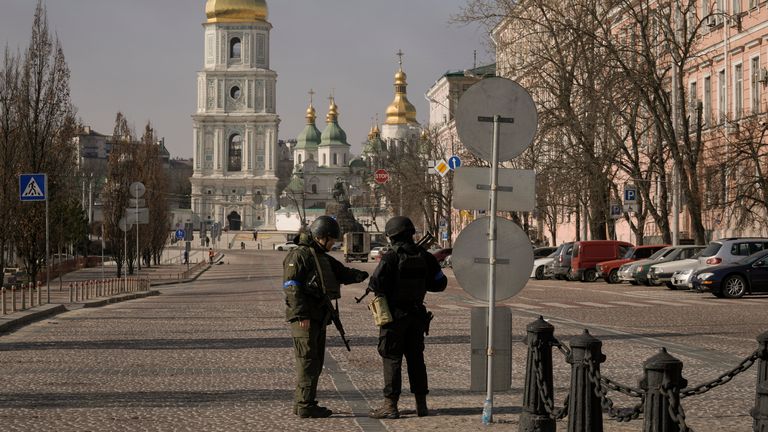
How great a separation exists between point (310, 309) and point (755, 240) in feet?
86.5

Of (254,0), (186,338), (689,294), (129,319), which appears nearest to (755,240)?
(689,294)

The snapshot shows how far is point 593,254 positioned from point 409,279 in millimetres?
40236

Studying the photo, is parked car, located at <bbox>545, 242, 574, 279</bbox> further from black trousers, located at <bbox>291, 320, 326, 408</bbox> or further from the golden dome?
the golden dome

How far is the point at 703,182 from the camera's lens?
45.4 metres

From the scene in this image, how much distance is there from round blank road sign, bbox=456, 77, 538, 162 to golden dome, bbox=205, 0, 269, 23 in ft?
596

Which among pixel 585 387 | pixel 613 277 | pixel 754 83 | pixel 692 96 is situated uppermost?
pixel 692 96

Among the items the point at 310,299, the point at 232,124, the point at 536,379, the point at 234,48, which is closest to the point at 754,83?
the point at 310,299

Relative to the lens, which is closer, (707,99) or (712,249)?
(712,249)

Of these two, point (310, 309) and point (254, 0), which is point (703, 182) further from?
point (254, 0)

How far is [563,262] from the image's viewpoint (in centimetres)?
5288

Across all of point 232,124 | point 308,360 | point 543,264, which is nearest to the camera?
point 308,360

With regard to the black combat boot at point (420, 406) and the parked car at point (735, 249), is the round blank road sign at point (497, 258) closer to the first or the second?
the black combat boot at point (420, 406)

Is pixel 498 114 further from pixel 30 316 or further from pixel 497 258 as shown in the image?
pixel 30 316

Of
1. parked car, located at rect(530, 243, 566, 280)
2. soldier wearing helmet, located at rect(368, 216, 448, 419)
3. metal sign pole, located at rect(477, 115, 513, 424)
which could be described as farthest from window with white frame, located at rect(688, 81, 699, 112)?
metal sign pole, located at rect(477, 115, 513, 424)
